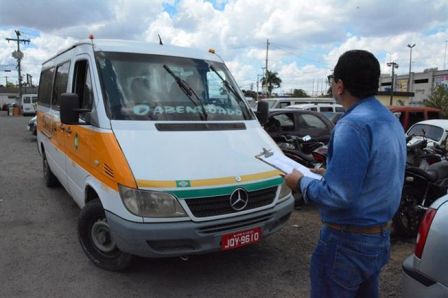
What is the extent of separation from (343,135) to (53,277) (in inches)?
133

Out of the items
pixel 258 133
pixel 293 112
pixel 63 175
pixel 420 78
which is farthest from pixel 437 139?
pixel 420 78

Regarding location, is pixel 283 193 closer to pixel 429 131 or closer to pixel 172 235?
pixel 172 235

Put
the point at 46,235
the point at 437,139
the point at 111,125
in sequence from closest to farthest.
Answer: the point at 111,125 < the point at 46,235 < the point at 437,139

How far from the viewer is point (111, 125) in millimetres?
4219

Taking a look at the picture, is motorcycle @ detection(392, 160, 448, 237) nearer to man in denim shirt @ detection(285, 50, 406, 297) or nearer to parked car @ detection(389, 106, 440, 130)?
man in denim shirt @ detection(285, 50, 406, 297)

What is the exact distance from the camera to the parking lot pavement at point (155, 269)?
3996 millimetres

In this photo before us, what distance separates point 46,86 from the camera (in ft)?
25.3

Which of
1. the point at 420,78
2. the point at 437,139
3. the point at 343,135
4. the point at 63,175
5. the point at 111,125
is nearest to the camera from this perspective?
the point at 343,135

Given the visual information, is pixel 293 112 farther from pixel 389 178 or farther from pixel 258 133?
pixel 389 178

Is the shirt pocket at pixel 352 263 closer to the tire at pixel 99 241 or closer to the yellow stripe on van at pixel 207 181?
the yellow stripe on van at pixel 207 181

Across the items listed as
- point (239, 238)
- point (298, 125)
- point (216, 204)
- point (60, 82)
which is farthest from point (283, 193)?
point (298, 125)

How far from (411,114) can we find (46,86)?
11.8 m

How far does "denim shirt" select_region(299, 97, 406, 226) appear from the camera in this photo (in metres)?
2.03

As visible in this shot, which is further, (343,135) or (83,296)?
(83,296)
